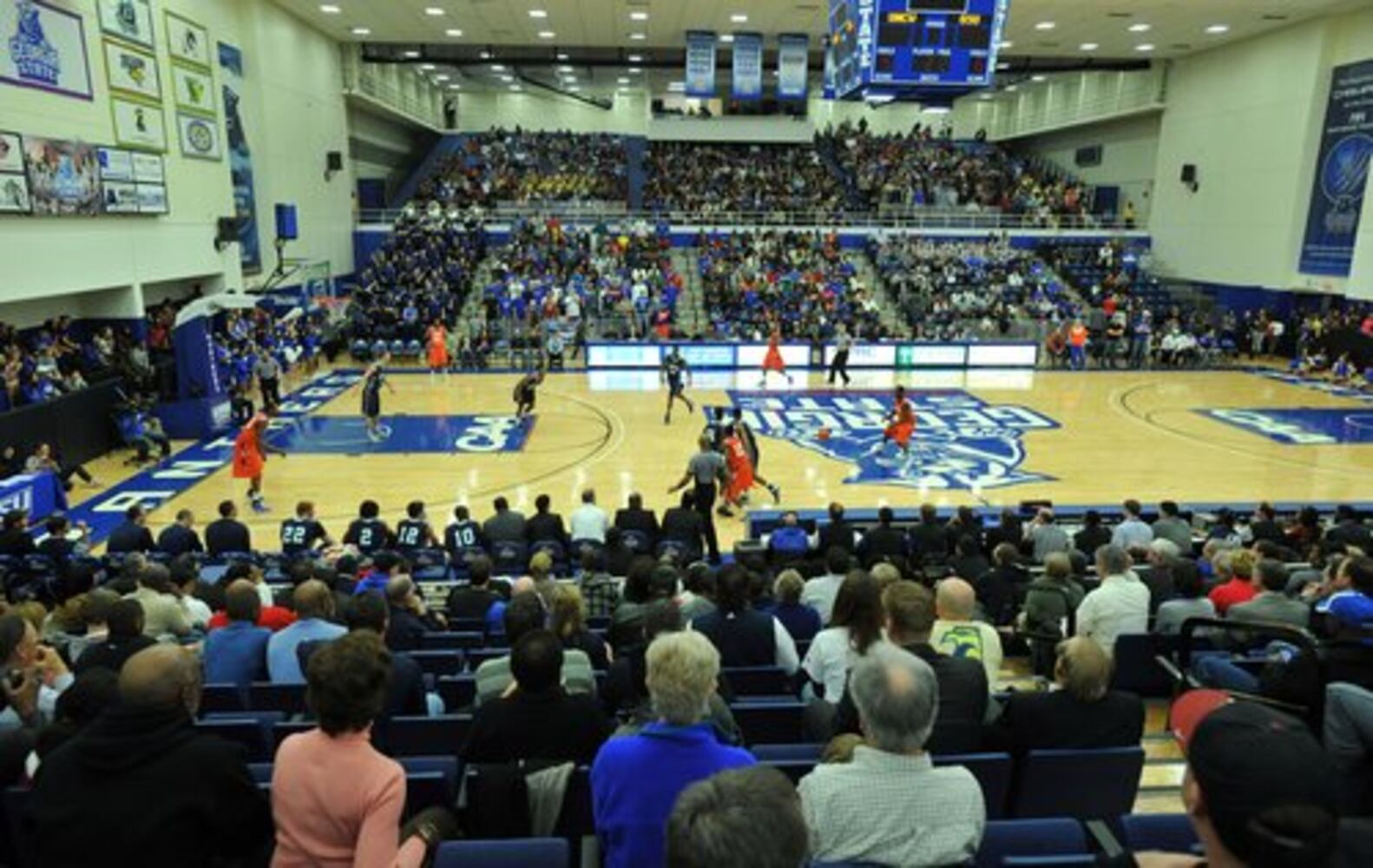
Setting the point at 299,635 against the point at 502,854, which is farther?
the point at 299,635

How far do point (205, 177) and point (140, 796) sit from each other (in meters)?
23.6

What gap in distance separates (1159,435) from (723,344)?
12.1 metres

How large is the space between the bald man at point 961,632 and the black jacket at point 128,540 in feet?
29.7

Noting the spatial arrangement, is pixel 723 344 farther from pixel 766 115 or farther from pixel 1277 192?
pixel 766 115

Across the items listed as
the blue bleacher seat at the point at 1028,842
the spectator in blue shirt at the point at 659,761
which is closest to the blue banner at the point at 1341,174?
the blue bleacher seat at the point at 1028,842

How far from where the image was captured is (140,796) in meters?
2.52

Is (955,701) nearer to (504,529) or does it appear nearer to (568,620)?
(568,620)

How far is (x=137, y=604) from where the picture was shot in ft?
16.6

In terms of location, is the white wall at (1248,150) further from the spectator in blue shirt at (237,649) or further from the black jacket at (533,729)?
the black jacket at (533,729)

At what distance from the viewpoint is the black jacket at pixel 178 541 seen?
33.3 feet

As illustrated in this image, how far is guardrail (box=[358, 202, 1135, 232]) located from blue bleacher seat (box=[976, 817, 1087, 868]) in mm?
33469

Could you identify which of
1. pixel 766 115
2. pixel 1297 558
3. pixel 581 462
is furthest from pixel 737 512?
pixel 766 115

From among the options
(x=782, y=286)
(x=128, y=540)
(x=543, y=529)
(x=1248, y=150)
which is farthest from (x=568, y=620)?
(x=1248, y=150)

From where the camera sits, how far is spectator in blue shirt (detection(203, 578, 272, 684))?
577cm
